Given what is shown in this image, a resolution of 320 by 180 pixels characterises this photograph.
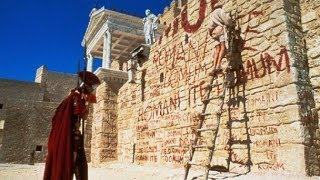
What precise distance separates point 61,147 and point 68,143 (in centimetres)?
10

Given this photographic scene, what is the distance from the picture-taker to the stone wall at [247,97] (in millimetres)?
4766

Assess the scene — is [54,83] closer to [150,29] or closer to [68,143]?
[150,29]

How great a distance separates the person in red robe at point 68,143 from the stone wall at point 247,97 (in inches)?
95.3

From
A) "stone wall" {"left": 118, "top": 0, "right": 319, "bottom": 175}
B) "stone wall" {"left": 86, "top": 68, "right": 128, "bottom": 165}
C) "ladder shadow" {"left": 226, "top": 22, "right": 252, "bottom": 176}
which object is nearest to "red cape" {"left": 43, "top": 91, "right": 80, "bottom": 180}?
"stone wall" {"left": 118, "top": 0, "right": 319, "bottom": 175}

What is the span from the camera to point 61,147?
426 centimetres

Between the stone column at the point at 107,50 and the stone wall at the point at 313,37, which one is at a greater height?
the stone column at the point at 107,50

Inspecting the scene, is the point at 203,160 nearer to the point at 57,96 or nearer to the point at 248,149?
the point at 248,149

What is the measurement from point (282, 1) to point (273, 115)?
1.95 m

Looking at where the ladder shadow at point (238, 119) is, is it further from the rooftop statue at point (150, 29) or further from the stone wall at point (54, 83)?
the stone wall at point (54, 83)

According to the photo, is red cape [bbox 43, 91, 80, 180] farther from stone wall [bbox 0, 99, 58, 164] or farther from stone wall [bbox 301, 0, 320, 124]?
stone wall [bbox 0, 99, 58, 164]

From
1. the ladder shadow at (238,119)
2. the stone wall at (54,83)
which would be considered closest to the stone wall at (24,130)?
the stone wall at (54,83)

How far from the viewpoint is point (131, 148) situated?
10117 millimetres

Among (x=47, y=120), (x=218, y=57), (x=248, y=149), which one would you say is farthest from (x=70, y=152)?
(x=47, y=120)

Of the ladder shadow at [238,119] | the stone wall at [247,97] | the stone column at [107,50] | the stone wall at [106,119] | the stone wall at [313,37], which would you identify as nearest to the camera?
the stone wall at [247,97]
